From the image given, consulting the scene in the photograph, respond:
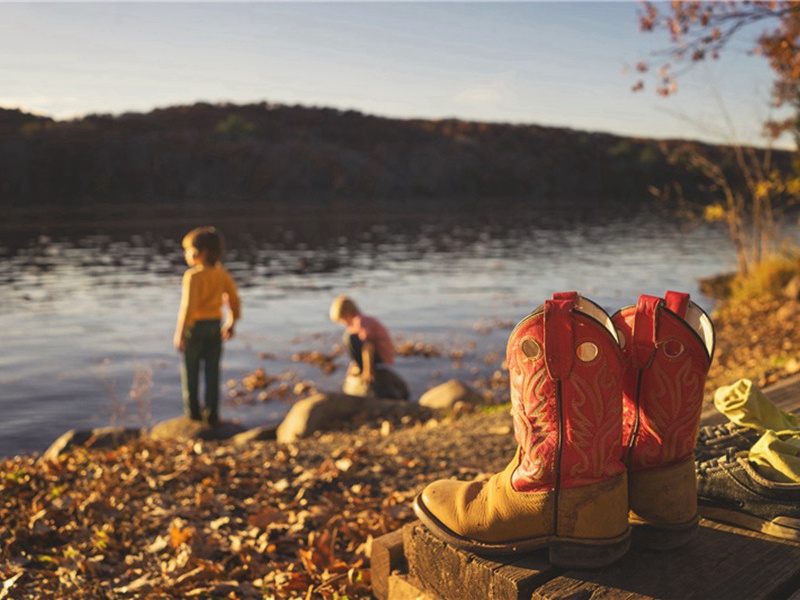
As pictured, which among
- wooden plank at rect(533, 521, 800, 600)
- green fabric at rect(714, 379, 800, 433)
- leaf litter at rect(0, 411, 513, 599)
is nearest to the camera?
wooden plank at rect(533, 521, 800, 600)

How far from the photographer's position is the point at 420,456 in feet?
18.3

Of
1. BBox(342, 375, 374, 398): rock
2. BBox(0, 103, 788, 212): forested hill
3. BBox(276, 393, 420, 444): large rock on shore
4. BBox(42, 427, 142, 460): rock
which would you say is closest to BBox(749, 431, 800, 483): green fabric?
BBox(276, 393, 420, 444): large rock on shore

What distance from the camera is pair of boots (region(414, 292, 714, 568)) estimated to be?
216 cm

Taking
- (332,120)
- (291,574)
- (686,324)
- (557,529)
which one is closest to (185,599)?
(291,574)

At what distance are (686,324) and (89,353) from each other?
14.0 meters

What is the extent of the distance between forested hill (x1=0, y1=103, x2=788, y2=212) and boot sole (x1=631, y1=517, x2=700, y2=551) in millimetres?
64426

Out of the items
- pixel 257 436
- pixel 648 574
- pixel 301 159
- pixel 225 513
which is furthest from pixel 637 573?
pixel 301 159

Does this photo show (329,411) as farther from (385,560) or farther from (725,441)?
(725,441)

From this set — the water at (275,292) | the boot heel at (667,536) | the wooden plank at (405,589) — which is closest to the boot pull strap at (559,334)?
the boot heel at (667,536)

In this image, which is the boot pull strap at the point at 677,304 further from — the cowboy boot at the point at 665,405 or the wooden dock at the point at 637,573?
the wooden dock at the point at 637,573

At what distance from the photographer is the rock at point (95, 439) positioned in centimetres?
786

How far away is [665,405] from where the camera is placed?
2.30m

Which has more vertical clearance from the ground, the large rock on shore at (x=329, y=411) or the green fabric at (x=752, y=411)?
the green fabric at (x=752, y=411)

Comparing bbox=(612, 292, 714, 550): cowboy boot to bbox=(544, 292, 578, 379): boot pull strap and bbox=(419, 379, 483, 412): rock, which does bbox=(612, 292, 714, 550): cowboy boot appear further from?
bbox=(419, 379, 483, 412): rock
